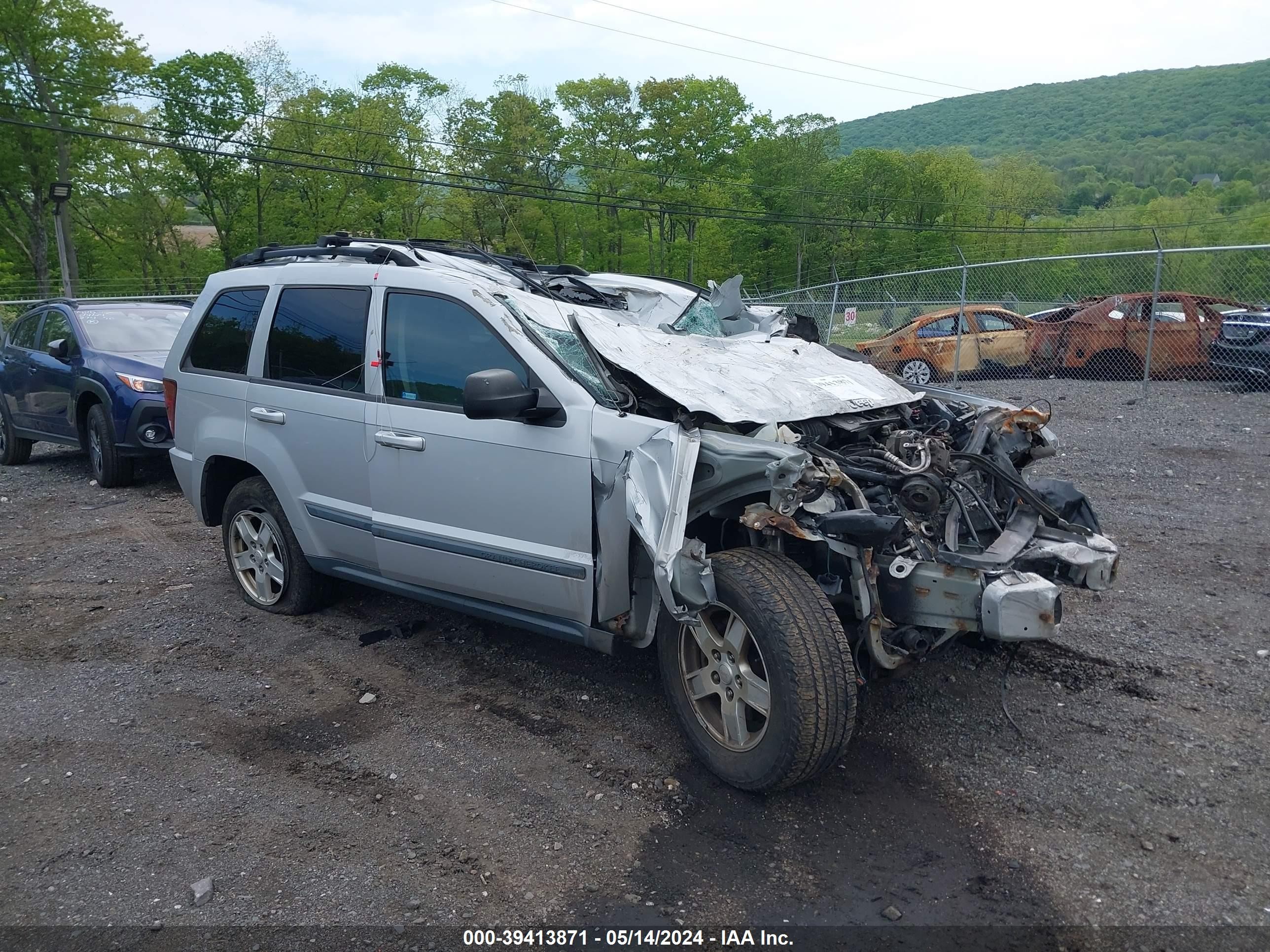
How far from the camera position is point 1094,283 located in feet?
56.3

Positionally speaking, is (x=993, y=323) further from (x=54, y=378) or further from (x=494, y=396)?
(x=494, y=396)

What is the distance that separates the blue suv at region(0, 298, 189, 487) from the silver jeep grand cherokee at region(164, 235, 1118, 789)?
376 cm

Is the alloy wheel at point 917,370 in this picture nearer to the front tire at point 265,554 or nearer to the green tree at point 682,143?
the front tire at point 265,554

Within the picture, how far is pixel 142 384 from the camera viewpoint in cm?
854

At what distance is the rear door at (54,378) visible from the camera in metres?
9.09

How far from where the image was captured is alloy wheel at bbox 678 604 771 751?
3.35 metres

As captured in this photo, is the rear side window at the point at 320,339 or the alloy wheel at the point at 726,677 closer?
the alloy wheel at the point at 726,677

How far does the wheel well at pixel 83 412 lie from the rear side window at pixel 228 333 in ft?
14.3

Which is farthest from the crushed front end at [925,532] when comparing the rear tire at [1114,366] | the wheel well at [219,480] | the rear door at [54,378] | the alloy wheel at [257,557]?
the rear tire at [1114,366]

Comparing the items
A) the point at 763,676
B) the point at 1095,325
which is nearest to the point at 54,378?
the point at 763,676

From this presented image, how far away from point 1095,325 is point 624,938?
13.4 metres

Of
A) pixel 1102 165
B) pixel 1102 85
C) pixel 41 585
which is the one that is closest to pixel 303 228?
pixel 41 585

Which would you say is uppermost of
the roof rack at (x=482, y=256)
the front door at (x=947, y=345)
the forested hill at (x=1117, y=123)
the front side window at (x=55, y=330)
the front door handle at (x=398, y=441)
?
the forested hill at (x=1117, y=123)

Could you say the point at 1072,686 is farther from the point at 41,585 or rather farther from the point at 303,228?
the point at 303,228
